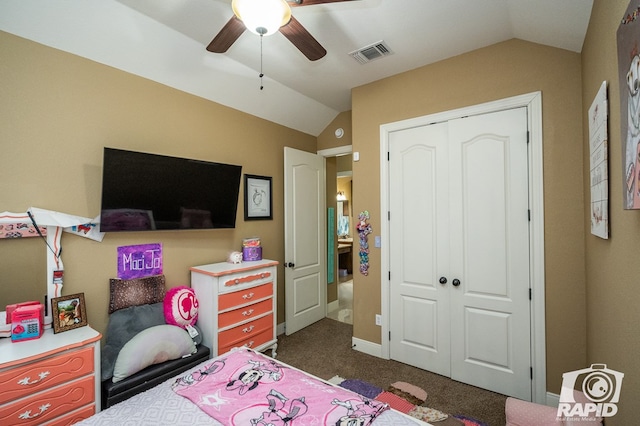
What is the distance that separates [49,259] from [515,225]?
346 centimetres

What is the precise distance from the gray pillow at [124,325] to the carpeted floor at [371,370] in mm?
1377

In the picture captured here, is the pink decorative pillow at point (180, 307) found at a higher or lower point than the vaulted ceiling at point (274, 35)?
lower

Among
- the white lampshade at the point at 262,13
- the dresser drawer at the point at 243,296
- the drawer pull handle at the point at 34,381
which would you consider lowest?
the drawer pull handle at the point at 34,381

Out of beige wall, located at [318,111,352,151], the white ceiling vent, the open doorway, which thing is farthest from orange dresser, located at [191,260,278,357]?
the white ceiling vent

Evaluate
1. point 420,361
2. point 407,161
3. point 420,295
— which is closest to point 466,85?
point 407,161

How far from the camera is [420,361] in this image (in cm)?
283

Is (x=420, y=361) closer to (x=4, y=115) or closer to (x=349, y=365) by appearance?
(x=349, y=365)

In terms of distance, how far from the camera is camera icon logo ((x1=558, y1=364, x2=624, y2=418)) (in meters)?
1.26

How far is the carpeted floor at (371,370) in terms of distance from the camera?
2.26 m

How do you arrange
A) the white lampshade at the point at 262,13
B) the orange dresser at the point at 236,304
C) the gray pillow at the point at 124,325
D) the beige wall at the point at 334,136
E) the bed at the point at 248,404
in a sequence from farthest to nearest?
1. the beige wall at the point at 334,136
2. the orange dresser at the point at 236,304
3. the gray pillow at the point at 124,325
4. the white lampshade at the point at 262,13
5. the bed at the point at 248,404

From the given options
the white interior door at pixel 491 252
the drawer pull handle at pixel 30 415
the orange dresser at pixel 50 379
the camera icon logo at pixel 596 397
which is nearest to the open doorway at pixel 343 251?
the white interior door at pixel 491 252

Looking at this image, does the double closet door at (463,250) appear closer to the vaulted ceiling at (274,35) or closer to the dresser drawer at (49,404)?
the vaulted ceiling at (274,35)

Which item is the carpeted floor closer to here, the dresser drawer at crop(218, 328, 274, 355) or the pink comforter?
the dresser drawer at crop(218, 328, 274, 355)

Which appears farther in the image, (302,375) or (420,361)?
(420,361)
